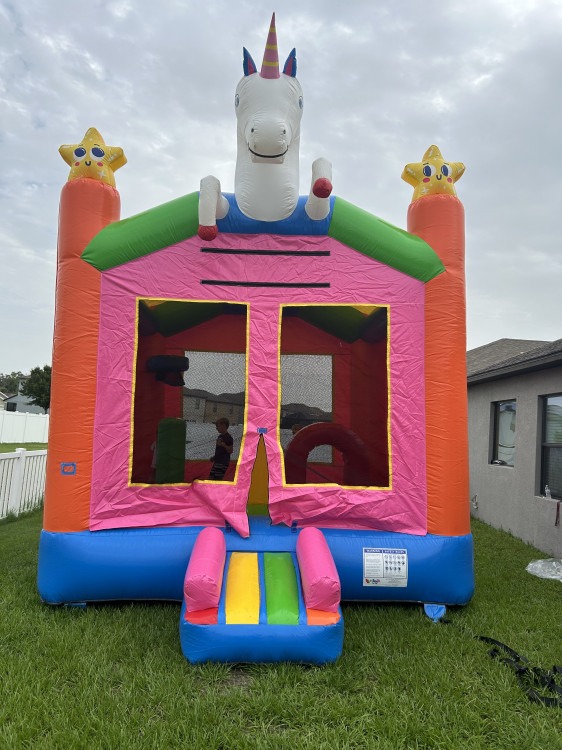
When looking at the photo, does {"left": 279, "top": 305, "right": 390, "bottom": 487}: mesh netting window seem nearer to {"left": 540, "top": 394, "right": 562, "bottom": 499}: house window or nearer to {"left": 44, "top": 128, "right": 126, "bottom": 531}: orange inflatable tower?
{"left": 44, "top": 128, "right": 126, "bottom": 531}: orange inflatable tower

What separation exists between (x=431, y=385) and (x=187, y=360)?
1.71 m

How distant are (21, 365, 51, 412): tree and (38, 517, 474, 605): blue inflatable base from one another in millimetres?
28289

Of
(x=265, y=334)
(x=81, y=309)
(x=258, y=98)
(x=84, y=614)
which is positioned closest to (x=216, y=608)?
(x=84, y=614)

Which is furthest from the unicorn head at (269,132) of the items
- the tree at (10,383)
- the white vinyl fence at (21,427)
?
the tree at (10,383)

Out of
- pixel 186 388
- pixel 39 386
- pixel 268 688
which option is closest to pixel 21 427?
pixel 39 386

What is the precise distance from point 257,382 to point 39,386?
97.0 feet

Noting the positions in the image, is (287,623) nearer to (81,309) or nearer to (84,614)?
(84,614)

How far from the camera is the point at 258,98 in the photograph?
11.7 feet

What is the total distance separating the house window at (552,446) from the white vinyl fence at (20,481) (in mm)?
5794

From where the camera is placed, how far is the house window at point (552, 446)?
5.63 meters

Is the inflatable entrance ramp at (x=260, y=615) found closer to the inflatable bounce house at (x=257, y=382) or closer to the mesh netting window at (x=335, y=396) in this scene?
the inflatable bounce house at (x=257, y=382)

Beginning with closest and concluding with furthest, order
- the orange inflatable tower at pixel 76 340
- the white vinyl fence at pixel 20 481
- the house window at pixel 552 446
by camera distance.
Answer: the orange inflatable tower at pixel 76 340 < the house window at pixel 552 446 < the white vinyl fence at pixel 20 481

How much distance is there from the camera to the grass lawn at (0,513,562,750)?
220 cm

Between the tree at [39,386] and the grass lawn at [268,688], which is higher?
the tree at [39,386]
